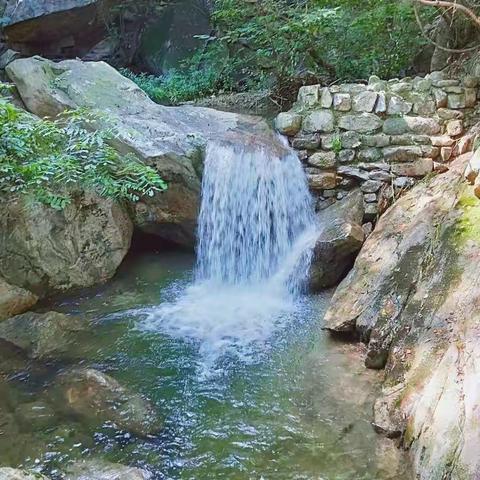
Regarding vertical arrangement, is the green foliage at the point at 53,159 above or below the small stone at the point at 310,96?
below

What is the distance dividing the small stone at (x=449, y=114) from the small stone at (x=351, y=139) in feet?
2.75

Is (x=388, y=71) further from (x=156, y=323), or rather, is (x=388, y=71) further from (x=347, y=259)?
(x=156, y=323)

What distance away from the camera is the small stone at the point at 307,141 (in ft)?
17.9

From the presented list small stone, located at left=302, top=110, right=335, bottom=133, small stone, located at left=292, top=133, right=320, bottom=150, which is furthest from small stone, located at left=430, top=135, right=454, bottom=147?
small stone, located at left=292, top=133, right=320, bottom=150

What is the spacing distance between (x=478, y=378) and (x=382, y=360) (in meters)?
1.14

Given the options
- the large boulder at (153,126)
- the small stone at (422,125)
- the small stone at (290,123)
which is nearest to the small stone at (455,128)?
the small stone at (422,125)

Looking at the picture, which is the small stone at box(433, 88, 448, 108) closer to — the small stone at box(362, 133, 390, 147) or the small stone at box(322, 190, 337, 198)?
the small stone at box(362, 133, 390, 147)

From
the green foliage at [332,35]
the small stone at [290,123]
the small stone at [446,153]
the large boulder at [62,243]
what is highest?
the green foliage at [332,35]

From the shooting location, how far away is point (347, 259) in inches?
194

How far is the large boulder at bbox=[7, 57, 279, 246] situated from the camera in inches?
215

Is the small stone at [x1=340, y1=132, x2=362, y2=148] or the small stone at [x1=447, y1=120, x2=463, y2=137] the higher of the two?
the small stone at [x1=447, y1=120, x2=463, y2=137]

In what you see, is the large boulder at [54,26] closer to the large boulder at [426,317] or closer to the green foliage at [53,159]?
the green foliage at [53,159]

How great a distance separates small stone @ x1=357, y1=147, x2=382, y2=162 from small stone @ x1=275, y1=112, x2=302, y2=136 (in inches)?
27.2

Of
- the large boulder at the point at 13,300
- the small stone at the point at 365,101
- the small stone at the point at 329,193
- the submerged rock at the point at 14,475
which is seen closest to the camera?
the submerged rock at the point at 14,475
